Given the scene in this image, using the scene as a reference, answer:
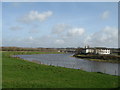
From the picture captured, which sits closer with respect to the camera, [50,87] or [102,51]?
[50,87]

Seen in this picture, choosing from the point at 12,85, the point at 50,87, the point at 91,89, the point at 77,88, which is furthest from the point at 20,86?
the point at 91,89

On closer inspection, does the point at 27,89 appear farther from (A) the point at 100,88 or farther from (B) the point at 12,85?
(A) the point at 100,88

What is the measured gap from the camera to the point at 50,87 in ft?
48.1

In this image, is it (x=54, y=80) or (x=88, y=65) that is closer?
(x=54, y=80)

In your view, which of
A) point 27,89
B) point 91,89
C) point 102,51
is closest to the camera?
point 27,89

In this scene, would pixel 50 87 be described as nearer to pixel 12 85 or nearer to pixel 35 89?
pixel 35 89

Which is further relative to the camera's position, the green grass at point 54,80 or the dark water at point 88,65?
the dark water at point 88,65

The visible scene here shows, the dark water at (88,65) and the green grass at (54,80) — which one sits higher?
the green grass at (54,80)

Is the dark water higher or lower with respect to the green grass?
lower

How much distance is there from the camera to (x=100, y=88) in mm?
15227

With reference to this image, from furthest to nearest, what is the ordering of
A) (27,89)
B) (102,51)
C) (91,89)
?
(102,51) → (91,89) → (27,89)

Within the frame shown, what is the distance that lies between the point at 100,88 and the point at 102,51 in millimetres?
99678

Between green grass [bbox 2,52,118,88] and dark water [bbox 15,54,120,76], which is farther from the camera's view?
dark water [bbox 15,54,120,76]

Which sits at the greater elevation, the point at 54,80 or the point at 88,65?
the point at 54,80
